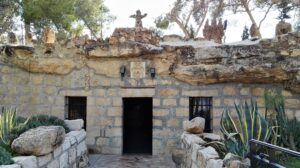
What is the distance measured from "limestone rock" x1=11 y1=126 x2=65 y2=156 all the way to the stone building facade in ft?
12.4

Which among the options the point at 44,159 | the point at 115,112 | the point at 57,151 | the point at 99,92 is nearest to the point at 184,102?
the point at 115,112

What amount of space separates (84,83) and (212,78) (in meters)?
3.34

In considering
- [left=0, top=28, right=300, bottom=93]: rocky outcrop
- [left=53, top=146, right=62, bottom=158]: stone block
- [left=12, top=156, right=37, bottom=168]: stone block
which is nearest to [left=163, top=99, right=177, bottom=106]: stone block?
[left=0, top=28, right=300, bottom=93]: rocky outcrop

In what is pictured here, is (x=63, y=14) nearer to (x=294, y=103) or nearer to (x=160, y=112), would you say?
(x=160, y=112)

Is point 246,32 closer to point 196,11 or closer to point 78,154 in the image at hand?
point 196,11

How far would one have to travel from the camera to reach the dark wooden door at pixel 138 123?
9.89m

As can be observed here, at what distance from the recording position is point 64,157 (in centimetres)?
516

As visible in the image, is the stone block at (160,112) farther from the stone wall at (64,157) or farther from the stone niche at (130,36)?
the stone wall at (64,157)

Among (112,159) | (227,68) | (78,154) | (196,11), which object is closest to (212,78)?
(227,68)

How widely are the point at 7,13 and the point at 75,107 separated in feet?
32.1

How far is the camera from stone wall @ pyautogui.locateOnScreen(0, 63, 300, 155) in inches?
310

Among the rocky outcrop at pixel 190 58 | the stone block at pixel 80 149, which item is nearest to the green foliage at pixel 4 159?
the stone block at pixel 80 149

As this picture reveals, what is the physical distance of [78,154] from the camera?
6.17 metres

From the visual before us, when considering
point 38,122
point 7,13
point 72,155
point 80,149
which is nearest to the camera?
point 72,155
